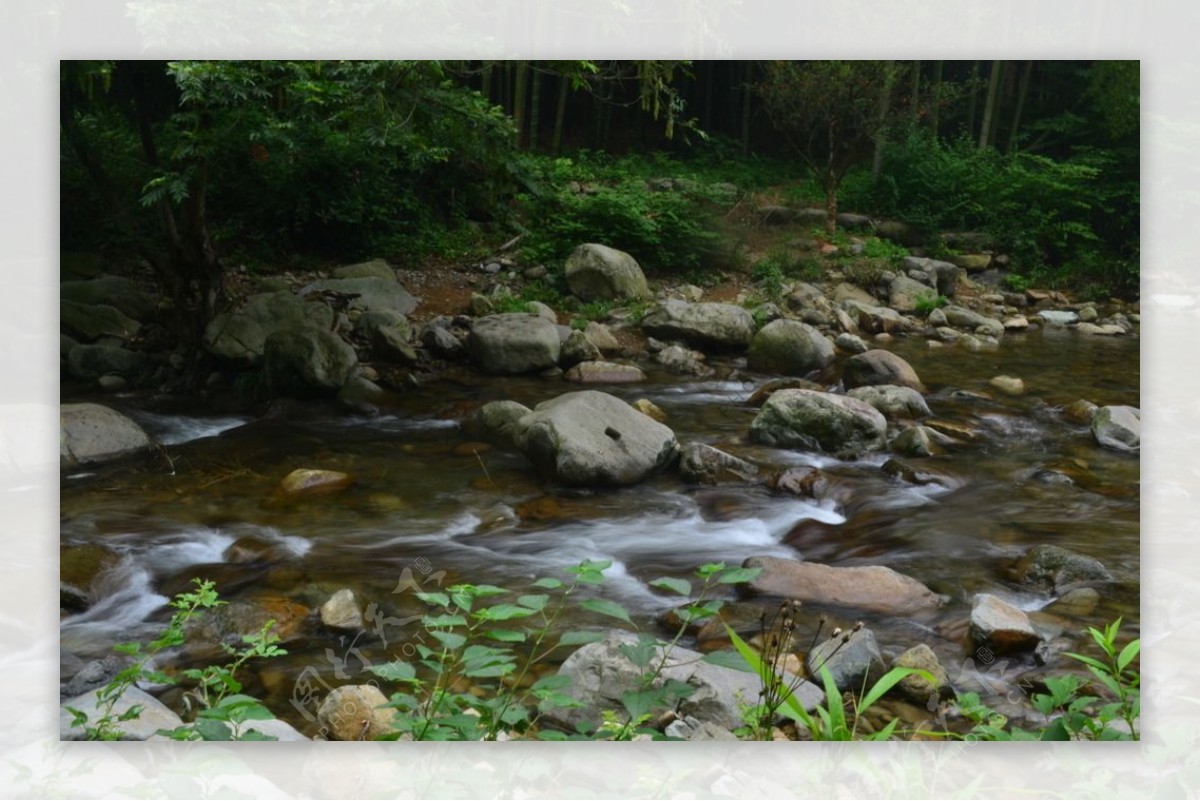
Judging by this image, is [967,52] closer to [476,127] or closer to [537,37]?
[537,37]

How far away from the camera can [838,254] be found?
11.6 ft

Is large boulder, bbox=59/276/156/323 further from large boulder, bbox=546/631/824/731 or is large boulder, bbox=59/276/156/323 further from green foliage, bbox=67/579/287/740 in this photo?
large boulder, bbox=546/631/824/731

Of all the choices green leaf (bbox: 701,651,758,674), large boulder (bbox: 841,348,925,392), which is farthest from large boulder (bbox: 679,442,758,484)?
green leaf (bbox: 701,651,758,674)

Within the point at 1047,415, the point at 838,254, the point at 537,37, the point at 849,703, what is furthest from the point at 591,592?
the point at 1047,415

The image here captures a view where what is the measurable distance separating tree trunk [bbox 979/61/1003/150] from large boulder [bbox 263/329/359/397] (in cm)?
235

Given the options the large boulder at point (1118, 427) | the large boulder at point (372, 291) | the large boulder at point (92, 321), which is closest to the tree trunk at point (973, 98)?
the large boulder at point (1118, 427)

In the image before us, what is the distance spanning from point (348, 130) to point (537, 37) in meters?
0.72

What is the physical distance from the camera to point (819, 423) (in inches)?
161

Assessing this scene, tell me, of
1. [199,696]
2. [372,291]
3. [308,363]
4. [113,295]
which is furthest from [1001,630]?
[113,295]

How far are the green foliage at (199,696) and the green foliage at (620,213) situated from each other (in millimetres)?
1584

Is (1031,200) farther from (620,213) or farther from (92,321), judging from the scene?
(92,321)

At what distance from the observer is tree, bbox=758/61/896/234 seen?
3.17 metres

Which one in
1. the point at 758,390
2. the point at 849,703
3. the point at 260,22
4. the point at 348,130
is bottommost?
the point at 849,703

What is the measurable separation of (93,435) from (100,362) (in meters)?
0.24
